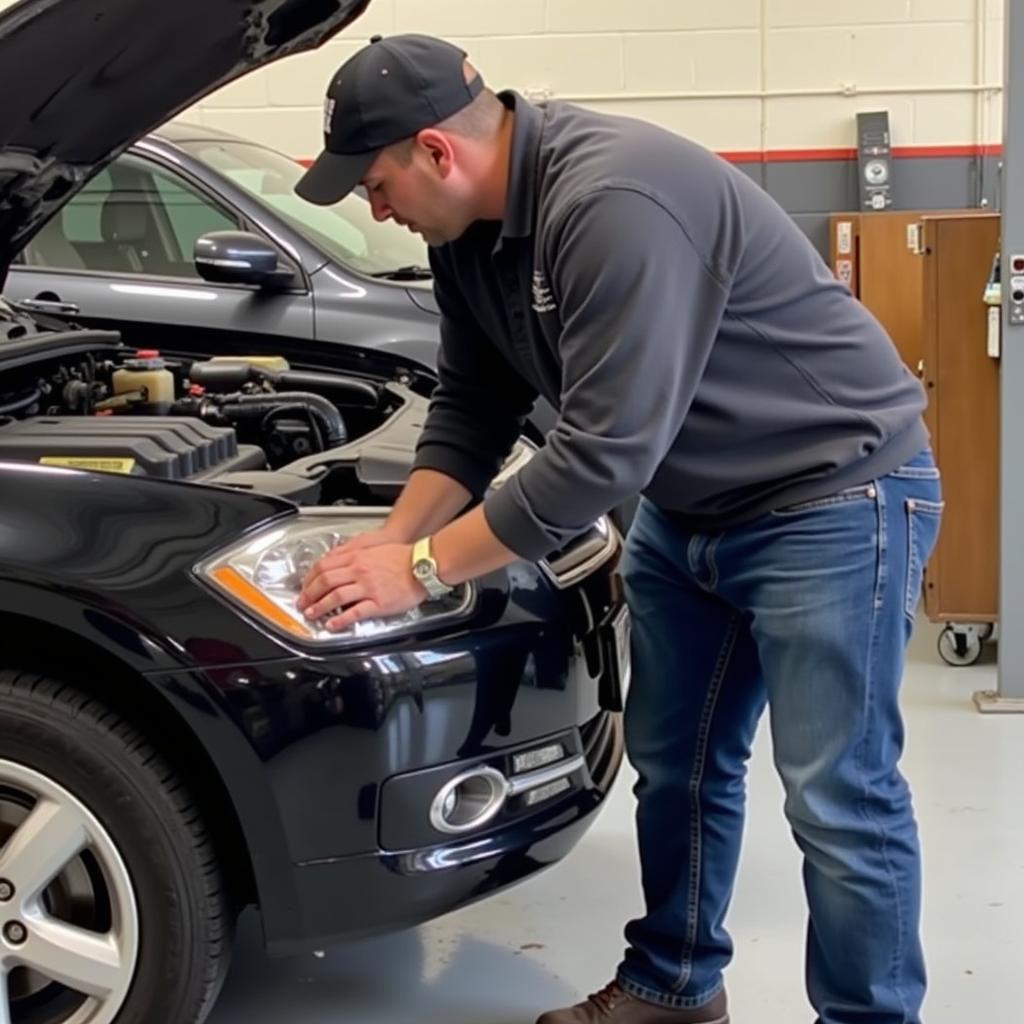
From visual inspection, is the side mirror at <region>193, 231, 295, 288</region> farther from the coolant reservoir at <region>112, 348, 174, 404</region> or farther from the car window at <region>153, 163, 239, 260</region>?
the coolant reservoir at <region>112, 348, 174, 404</region>

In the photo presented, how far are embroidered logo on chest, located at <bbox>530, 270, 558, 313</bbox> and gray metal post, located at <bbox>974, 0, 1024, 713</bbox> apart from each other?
221 cm

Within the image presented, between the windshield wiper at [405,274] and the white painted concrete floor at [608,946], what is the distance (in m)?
1.90

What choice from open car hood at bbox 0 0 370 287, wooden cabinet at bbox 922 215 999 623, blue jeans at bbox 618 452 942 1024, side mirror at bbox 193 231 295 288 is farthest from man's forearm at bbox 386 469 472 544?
wooden cabinet at bbox 922 215 999 623

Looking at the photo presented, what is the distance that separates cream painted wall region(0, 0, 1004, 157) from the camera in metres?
7.23

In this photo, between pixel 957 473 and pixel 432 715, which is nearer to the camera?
pixel 432 715

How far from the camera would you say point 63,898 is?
74.1 inches

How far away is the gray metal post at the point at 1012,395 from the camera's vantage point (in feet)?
11.3

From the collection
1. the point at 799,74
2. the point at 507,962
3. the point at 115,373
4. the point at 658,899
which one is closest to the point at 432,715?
the point at 658,899

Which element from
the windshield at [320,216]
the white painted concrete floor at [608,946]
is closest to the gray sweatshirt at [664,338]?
the white painted concrete floor at [608,946]

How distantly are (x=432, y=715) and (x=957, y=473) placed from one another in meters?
2.79

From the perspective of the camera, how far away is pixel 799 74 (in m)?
7.34

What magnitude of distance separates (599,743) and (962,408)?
244 centimetres

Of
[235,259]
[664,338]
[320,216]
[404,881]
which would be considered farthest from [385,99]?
[320,216]

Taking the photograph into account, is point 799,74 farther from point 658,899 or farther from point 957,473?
point 658,899
